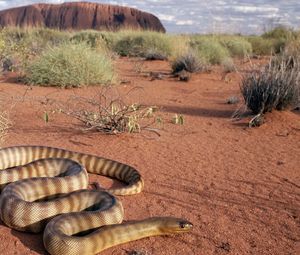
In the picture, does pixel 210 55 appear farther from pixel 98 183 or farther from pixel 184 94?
pixel 98 183

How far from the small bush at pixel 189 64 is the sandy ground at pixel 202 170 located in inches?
183

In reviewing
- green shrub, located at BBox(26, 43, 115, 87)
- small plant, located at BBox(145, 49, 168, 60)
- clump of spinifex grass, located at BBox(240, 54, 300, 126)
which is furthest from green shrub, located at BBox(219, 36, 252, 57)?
clump of spinifex grass, located at BBox(240, 54, 300, 126)

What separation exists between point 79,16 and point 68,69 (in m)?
66.5

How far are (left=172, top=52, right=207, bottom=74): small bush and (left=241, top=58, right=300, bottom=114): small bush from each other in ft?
22.2

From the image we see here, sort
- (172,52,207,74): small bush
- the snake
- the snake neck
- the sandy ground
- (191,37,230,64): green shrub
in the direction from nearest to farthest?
the snake, the snake neck, the sandy ground, (172,52,207,74): small bush, (191,37,230,64): green shrub

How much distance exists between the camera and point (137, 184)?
18.4 ft

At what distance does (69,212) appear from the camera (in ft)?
14.9

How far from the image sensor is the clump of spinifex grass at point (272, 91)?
934 cm

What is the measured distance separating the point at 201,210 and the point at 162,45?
1950cm

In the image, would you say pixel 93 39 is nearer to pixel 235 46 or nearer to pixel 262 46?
pixel 235 46

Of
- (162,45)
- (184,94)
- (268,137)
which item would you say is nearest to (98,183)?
(268,137)

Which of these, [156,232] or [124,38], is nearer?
[156,232]

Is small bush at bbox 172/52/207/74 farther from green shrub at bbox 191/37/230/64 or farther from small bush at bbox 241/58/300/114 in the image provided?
small bush at bbox 241/58/300/114

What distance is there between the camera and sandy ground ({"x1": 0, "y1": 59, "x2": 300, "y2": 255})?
14.5 ft
